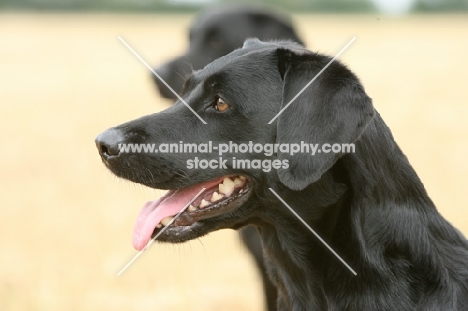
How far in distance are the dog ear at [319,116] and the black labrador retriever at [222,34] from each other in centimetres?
345

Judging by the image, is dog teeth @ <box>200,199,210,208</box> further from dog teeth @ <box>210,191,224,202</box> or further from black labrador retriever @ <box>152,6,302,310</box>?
black labrador retriever @ <box>152,6,302,310</box>

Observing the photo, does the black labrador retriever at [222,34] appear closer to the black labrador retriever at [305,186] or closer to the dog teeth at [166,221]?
the black labrador retriever at [305,186]

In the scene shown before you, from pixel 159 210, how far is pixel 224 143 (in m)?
0.41

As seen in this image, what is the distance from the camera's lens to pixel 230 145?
3.12m

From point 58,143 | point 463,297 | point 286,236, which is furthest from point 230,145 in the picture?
point 58,143

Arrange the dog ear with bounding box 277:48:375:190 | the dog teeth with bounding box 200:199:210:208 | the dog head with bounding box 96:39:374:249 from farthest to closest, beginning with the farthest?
the dog teeth with bounding box 200:199:210:208
the dog head with bounding box 96:39:374:249
the dog ear with bounding box 277:48:375:190

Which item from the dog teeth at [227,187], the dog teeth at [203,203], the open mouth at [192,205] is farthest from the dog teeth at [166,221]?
the dog teeth at [227,187]

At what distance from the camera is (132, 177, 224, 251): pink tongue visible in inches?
121

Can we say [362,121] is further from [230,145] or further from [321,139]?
[230,145]

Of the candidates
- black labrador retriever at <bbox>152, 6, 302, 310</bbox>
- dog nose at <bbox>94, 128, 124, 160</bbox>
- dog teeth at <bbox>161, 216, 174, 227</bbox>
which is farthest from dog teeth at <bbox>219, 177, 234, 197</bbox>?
black labrador retriever at <bbox>152, 6, 302, 310</bbox>

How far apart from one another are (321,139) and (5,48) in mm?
31595

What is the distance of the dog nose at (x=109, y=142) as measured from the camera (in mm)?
3092

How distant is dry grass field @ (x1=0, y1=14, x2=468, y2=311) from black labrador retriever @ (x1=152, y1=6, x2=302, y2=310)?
1.83ft

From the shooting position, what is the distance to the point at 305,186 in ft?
9.35
